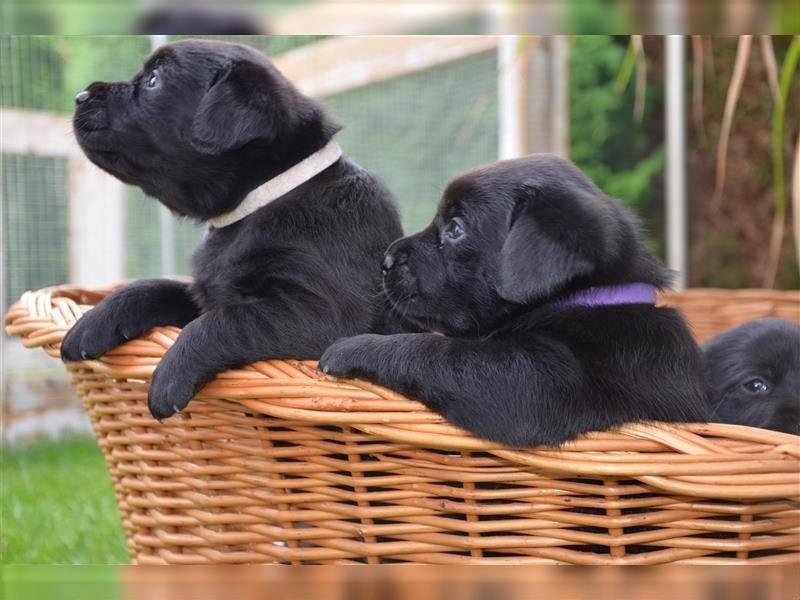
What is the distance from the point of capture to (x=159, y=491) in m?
1.78

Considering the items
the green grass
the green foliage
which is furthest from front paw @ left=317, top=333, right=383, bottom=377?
the green foliage

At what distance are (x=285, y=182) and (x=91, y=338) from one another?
527 millimetres

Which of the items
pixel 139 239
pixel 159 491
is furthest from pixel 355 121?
pixel 159 491

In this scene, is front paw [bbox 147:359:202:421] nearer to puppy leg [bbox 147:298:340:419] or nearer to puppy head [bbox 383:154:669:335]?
puppy leg [bbox 147:298:340:419]

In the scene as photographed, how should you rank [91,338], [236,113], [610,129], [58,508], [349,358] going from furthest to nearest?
[610,129]
[58,508]
[236,113]
[91,338]
[349,358]

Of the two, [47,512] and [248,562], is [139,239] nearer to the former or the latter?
[47,512]

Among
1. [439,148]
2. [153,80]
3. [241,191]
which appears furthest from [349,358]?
[439,148]

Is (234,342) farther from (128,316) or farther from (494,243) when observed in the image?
(494,243)

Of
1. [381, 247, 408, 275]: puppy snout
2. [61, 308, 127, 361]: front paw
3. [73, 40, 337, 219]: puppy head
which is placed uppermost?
[73, 40, 337, 219]: puppy head

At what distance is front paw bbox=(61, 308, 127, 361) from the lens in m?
1.74

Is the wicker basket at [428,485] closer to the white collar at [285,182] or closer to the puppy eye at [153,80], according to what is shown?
the white collar at [285,182]

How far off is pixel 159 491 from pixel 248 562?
265mm

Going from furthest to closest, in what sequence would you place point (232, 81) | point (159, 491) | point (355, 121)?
point (355, 121) < point (232, 81) < point (159, 491)

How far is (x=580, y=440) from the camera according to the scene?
1377 mm
